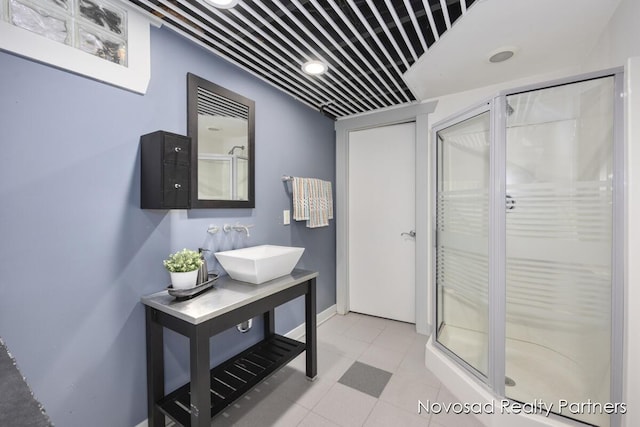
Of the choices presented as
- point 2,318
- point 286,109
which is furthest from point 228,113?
point 2,318

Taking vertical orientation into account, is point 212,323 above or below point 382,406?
above

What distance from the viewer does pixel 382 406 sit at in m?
1.76

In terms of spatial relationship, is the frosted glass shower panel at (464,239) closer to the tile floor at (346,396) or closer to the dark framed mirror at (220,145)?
the tile floor at (346,396)

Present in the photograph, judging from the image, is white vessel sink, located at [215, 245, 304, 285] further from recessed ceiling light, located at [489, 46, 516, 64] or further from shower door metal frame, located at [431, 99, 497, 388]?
recessed ceiling light, located at [489, 46, 516, 64]

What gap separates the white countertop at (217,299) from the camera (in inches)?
51.1

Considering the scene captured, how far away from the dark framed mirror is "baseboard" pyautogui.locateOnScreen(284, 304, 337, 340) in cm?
131

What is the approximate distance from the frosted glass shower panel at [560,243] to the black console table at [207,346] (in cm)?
135

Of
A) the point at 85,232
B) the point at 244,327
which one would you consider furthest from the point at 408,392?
the point at 85,232

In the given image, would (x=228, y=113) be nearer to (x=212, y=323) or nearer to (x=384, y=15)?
(x=384, y=15)

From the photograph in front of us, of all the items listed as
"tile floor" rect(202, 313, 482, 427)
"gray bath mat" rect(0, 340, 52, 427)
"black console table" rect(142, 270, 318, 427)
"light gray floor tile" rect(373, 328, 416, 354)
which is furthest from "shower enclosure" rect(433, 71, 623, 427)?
"gray bath mat" rect(0, 340, 52, 427)

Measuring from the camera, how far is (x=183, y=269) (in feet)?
4.85

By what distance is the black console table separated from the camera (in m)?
1.28

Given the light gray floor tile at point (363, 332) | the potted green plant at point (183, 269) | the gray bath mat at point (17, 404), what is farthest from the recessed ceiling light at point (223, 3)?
the light gray floor tile at point (363, 332)

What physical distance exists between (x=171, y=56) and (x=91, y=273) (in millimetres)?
1289
